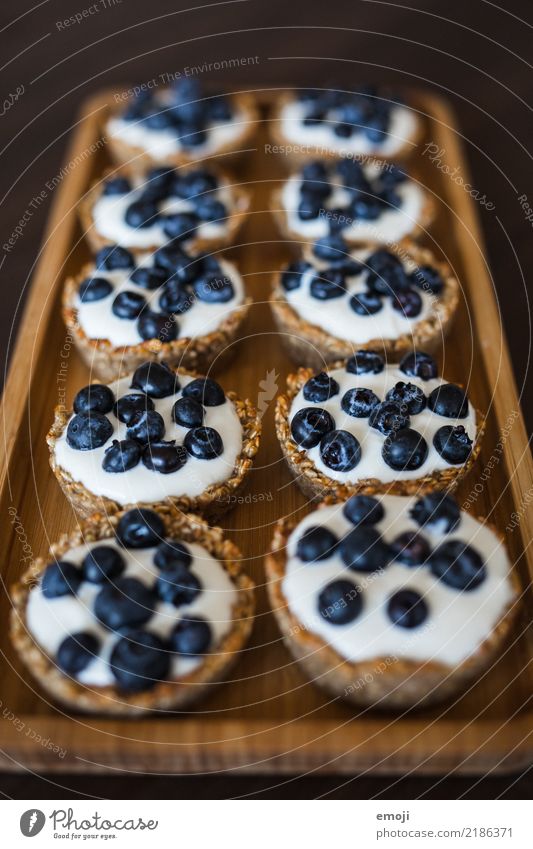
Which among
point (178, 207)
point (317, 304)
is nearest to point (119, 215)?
point (178, 207)

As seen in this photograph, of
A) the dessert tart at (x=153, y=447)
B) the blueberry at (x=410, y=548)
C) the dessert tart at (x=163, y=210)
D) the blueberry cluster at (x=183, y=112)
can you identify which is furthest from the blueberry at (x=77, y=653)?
the blueberry cluster at (x=183, y=112)

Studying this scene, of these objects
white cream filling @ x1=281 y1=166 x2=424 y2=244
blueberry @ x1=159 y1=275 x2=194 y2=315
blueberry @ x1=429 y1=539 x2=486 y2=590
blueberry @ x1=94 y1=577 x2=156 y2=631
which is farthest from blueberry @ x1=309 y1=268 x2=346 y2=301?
blueberry @ x1=94 y1=577 x2=156 y2=631

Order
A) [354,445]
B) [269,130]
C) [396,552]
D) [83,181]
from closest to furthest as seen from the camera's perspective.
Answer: [396,552] < [354,445] < [83,181] < [269,130]

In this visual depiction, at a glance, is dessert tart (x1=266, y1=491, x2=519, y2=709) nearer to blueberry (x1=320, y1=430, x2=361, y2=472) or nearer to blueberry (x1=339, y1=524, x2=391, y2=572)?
blueberry (x1=339, y1=524, x2=391, y2=572)

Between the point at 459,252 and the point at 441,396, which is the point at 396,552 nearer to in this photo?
the point at 441,396

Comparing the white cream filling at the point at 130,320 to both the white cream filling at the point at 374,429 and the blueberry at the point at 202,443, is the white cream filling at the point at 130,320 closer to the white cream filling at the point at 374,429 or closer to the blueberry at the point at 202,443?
the white cream filling at the point at 374,429
